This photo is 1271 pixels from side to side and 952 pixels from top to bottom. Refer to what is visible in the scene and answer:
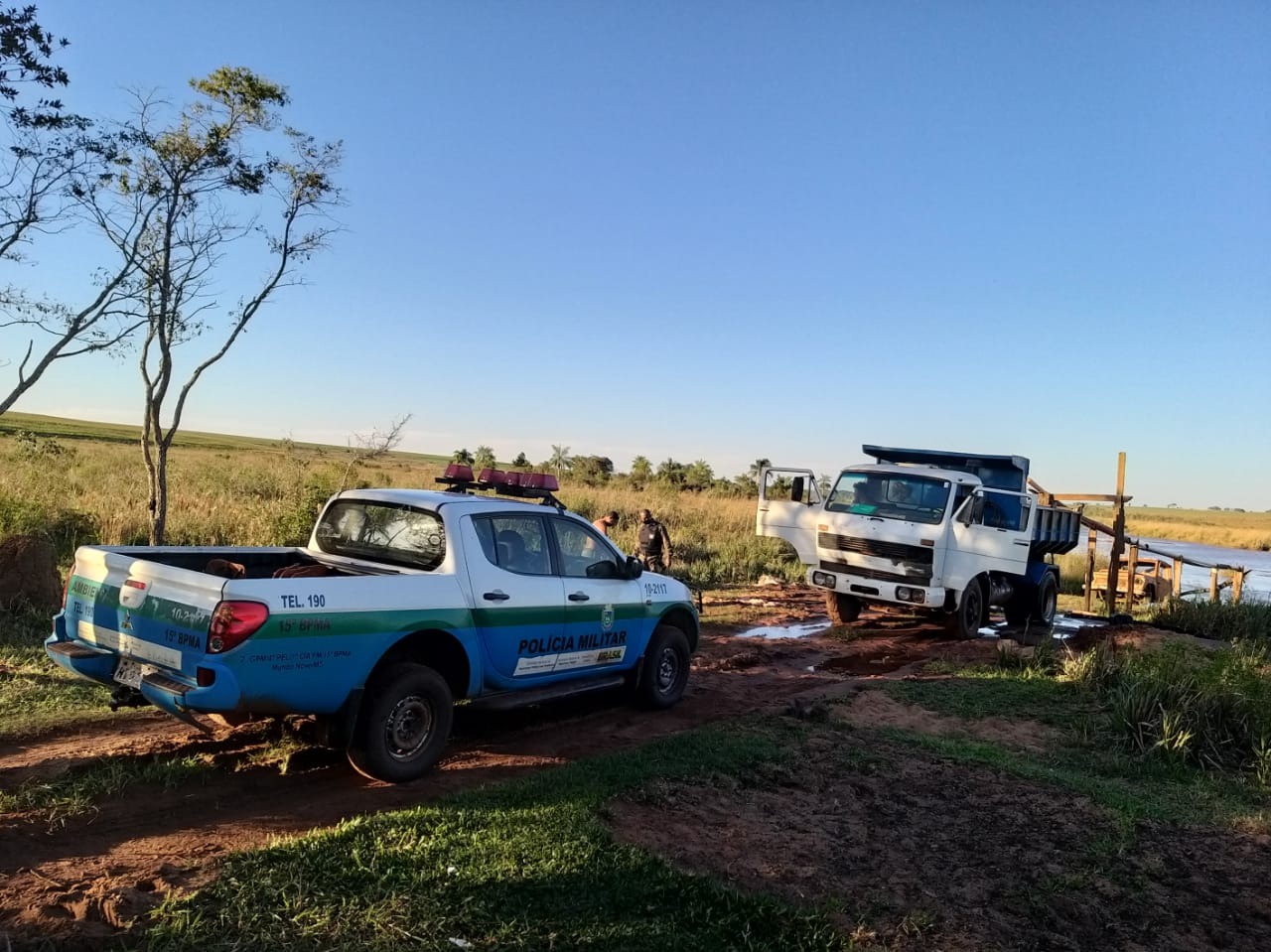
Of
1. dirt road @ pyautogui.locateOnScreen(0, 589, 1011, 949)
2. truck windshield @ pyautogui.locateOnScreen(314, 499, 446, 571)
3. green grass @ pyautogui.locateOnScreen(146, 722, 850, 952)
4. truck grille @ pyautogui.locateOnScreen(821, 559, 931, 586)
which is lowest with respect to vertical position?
dirt road @ pyautogui.locateOnScreen(0, 589, 1011, 949)

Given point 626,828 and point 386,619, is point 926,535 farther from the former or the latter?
point 386,619

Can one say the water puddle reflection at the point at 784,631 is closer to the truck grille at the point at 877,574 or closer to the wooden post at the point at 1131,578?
the truck grille at the point at 877,574

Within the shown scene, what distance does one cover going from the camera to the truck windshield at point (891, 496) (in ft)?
43.5

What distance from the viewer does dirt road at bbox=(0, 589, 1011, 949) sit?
3.79 m

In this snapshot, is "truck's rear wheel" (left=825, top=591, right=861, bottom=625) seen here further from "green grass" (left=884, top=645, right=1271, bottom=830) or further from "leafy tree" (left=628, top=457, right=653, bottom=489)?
"leafy tree" (left=628, top=457, right=653, bottom=489)

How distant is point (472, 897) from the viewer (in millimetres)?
3887

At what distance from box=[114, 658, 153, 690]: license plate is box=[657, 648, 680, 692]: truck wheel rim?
4.23 meters

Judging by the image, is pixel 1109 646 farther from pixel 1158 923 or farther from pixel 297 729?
pixel 297 729

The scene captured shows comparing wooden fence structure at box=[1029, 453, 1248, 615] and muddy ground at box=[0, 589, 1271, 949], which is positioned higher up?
wooden fence structure at box=[1029, 453, 1248, 615]

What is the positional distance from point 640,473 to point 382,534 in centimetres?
3380

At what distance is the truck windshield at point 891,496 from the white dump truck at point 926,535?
0.05ft

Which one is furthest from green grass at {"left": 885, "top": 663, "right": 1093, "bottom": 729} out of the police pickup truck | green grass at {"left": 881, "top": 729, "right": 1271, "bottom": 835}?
the police pickup truck

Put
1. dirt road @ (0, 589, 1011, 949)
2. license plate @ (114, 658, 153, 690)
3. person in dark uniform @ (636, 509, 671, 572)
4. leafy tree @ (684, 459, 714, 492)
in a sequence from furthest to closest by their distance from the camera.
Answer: leafy tree @ (684, 459, 714, 492) < person in dark uniform @ (636, 509, 671, 572) < license plate @ (114, 658, 153, 690) < dirt road @ (0, 589, 1011, 949)

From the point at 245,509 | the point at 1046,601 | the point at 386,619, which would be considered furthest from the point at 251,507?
the point at 1046,601
